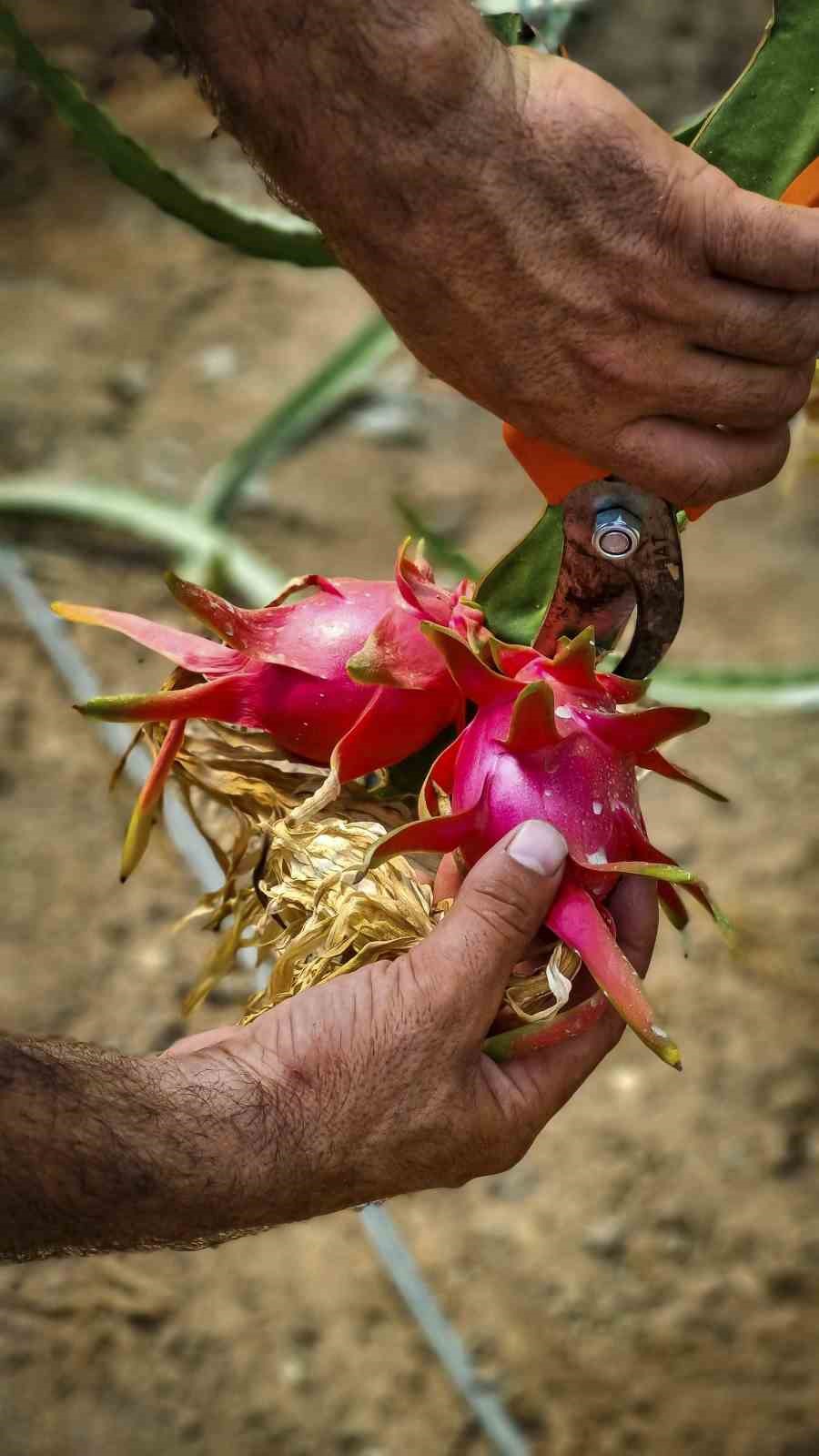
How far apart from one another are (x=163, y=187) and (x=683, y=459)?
0.53m

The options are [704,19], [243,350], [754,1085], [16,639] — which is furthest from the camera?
[704,19]

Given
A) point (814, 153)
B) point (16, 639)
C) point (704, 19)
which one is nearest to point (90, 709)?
point (814, 153)

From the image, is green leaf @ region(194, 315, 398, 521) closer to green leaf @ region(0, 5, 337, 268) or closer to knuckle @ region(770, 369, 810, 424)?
green leaf @ region(0, 5, 337, 268)

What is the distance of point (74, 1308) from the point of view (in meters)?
1.36

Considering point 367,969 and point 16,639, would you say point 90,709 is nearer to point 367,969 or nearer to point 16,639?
point 367,969

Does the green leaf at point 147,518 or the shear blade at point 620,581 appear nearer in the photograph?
the shear blade at point 620,581

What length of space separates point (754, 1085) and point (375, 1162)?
0.90 meters

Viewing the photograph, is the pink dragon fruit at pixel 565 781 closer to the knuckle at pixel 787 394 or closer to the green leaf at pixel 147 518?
the knuckle at pixel 787 394

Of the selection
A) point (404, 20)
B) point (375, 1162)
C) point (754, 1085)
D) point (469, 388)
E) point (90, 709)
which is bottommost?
point (754, 1085)

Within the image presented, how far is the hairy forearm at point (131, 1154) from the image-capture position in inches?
26.8

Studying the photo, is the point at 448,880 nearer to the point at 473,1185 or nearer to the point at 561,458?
the point at 561,458

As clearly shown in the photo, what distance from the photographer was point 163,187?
105cm

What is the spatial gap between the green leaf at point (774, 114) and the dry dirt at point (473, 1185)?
2.83ft

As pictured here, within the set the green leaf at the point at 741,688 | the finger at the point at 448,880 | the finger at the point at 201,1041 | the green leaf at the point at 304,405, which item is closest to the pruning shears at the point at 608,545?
the finger at the point at 448,880
